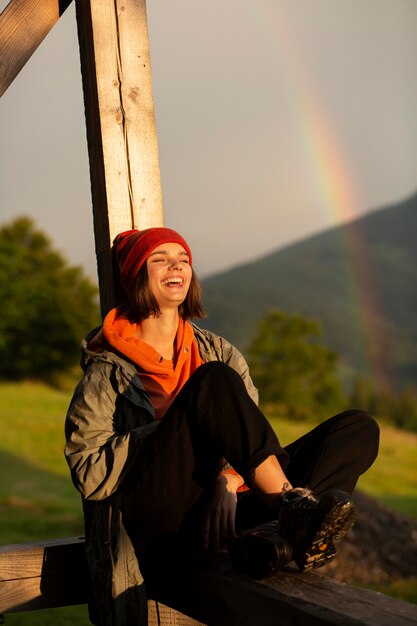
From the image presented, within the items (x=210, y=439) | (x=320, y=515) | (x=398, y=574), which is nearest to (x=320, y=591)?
(x=320, y=515)

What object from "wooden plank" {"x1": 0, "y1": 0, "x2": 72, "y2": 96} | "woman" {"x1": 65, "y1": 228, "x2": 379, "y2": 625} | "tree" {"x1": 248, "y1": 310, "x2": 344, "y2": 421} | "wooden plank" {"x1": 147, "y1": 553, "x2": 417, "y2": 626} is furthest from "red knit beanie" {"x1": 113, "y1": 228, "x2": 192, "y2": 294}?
"tree" {"x1": 248, "y1": 310, "x2": 344, "y2": 421}

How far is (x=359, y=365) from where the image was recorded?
46781 millimetres

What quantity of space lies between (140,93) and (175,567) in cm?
181

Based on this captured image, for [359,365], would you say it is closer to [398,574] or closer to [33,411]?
[33,411]

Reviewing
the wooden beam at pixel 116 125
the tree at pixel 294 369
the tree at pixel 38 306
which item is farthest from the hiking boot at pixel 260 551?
the tree at pixel 38 306

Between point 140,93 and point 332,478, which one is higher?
point 140,93

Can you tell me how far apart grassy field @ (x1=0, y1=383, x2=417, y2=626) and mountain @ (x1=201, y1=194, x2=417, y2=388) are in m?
12.8

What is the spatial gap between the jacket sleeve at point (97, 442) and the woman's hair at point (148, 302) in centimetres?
36

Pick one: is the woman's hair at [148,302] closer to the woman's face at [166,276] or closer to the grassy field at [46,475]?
the woman's face at [166,276]

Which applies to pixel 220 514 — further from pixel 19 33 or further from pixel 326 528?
pixel 19 33

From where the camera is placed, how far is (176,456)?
8.79 ft

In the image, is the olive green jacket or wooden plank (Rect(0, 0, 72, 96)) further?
wooden plank (Rect(0, 0, 72, 96))

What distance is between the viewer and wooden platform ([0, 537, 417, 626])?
210cm

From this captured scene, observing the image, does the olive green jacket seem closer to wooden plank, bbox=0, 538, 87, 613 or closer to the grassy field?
wooden plank, bbox=0, 538, 87, 613
